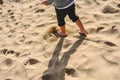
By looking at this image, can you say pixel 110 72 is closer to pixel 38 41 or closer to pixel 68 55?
pixel 68 55

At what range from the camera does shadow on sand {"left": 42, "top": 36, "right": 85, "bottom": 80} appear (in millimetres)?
3242

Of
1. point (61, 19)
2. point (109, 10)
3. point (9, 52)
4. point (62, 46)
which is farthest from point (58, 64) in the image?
point (109, 10)

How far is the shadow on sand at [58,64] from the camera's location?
10.6ft

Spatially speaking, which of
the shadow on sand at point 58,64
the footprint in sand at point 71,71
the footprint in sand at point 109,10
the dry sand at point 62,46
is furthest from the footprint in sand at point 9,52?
the footprint in sand at point 109,10

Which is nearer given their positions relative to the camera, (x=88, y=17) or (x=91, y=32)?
(x=91, y=32)

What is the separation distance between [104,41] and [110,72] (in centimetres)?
69

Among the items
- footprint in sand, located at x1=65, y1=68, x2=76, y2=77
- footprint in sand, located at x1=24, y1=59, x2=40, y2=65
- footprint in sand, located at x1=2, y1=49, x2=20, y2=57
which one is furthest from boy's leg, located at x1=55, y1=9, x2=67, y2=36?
footprint in sand, located at x1=65, y1=68, x2=76, y2=77

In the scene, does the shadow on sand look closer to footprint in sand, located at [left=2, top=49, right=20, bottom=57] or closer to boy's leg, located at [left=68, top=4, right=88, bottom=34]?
boy's leg, located at [left=68, top=4, right=88, bottom=34]

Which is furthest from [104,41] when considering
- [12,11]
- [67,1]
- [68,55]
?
[12,11]

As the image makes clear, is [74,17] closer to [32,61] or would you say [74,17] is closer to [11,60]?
[32,61]

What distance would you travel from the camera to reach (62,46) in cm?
379

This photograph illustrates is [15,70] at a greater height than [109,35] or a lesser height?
lesser

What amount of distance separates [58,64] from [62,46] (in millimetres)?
430

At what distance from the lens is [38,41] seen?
409 cm
